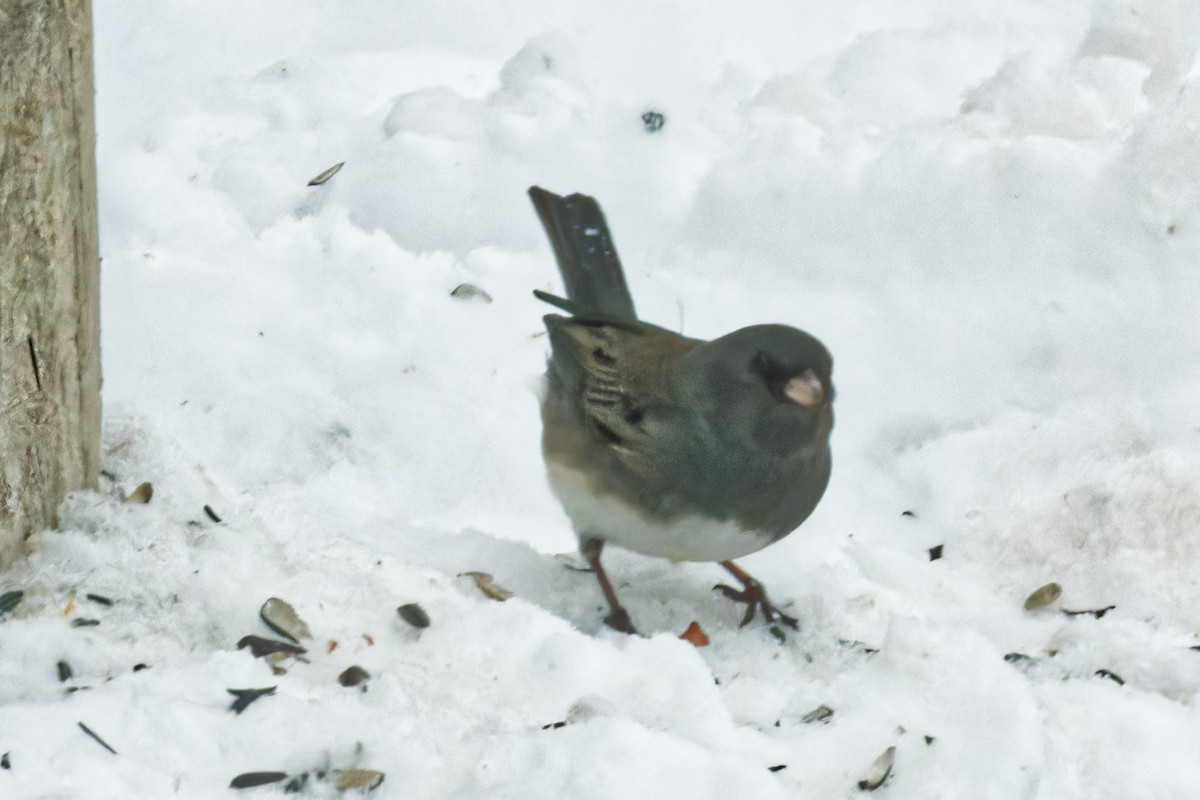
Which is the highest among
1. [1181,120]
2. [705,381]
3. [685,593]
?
[1181,120]

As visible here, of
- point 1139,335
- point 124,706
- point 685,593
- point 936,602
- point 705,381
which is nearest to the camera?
A: point 124,706

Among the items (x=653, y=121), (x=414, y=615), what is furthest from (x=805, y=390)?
(x=653, y=121)

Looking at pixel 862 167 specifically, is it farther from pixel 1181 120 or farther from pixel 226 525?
pixel 226 525

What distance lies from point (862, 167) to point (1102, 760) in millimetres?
1829

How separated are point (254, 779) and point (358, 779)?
13 cm

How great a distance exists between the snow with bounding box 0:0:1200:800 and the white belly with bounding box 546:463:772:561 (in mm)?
167

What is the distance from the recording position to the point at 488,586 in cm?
250

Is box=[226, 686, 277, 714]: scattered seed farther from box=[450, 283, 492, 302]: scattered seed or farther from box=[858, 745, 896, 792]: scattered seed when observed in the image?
box=[450, 283, 492, 302]: scattered seed

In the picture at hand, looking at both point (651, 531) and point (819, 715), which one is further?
point (651, 531)

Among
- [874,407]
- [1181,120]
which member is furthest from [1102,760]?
[1181,120]

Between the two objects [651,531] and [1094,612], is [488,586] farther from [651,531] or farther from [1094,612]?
[1094,612]

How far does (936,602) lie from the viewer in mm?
2498

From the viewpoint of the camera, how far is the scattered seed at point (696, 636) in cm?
243

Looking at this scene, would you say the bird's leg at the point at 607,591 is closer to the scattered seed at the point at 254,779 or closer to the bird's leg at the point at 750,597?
the bird's leg at the point at 750,597
